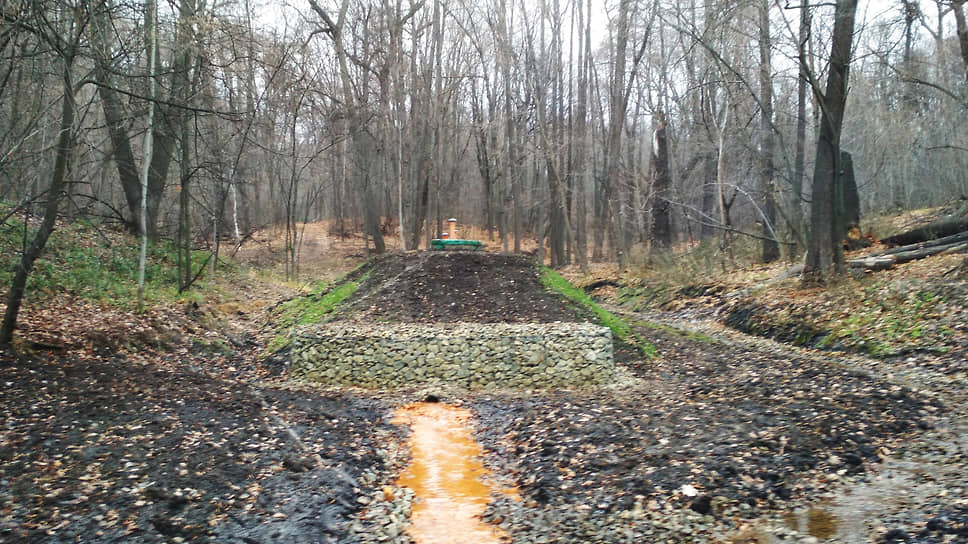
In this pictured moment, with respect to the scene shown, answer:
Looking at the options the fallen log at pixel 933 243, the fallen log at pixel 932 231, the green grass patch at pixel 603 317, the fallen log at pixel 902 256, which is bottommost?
the green grass patch at pixel 603 317

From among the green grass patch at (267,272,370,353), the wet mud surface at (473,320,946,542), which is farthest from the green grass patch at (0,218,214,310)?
the wet mud surface at (473,320,946,542)

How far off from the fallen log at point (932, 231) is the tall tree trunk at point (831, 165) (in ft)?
6.76

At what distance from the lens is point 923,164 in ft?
90.8

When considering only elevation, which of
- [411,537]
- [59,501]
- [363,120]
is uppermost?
[363,120]

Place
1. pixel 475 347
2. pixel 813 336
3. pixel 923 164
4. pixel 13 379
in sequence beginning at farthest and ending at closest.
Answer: pixel 923 164 < pixel 813 336 < pixel 475 347 < pixel 13 379

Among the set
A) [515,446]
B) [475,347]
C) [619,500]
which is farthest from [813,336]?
[619,500]

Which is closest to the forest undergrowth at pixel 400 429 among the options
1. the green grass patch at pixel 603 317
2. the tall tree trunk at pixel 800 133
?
the green grass patch at pixel 603 317

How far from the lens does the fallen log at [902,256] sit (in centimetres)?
1248

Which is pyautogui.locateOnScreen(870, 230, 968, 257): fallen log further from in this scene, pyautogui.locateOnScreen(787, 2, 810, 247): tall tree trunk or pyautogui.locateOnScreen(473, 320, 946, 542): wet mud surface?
pyautogui.locateOnScreen(473, 320, 946, 542): wet mud surface

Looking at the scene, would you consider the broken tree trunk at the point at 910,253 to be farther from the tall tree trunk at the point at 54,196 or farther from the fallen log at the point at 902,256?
the tall tree trunk at the point at 54,196

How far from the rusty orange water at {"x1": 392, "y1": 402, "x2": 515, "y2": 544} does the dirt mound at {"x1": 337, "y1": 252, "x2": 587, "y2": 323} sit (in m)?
3.24

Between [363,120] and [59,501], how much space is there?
67.4ft

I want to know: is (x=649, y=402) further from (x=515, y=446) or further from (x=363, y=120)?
(x=363, y=120)

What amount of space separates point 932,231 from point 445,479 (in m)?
12.4
